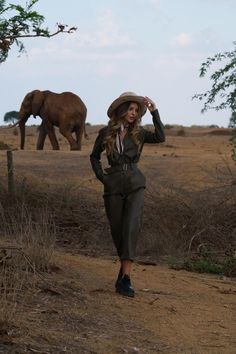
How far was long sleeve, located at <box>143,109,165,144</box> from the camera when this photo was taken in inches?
295

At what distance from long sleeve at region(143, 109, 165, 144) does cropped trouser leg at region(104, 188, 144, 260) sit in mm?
485

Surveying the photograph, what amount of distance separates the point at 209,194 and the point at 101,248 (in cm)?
177

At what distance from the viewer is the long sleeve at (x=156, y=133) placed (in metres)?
7.50

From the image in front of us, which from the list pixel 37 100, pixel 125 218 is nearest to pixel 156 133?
pixel 125 218

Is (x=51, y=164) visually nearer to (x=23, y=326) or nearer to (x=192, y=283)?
(x=192, y=283)

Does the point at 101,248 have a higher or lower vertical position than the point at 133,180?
lower

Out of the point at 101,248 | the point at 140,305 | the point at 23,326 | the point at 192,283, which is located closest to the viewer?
the point at 23,326

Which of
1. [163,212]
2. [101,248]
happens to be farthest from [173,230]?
[101,248]

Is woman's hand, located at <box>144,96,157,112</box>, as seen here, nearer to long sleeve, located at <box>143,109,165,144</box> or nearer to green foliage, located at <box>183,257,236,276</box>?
long sleeve, located at <box>143,109,165,144</box>

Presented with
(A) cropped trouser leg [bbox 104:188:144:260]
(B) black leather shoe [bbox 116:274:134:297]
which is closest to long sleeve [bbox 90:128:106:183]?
(A) cropped trouser leg [bbox 104:188:144:260]

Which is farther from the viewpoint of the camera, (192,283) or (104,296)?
(192,283)

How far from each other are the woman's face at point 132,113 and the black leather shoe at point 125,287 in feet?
4.68

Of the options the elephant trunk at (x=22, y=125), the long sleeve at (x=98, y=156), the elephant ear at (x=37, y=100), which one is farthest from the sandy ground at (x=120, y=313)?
the elephant trunk at (x=22, y=125)

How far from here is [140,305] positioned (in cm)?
723
